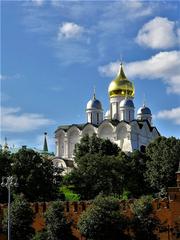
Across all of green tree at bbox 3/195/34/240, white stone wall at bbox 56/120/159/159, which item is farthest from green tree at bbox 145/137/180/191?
white stone wall at bbox 56/120/159/159

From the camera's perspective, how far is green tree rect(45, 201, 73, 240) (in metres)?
35.3

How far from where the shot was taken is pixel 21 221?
36188 mm

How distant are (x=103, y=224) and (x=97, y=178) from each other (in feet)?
68.4

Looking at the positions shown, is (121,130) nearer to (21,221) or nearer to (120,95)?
(120,95)

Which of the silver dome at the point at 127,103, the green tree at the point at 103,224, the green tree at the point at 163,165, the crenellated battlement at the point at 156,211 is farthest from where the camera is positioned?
the silver dome at the point at 127,103

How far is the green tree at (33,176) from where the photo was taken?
5015cm

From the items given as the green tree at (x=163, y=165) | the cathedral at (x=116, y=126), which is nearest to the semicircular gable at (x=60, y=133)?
the cathedral at (x=116, y=126)

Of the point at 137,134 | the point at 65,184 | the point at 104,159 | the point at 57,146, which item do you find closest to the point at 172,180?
the point at 104,159

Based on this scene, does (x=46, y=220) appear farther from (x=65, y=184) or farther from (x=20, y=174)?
(x=65, y=184)

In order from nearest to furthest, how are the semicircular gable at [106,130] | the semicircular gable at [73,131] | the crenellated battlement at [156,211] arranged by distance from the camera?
the crenellated battlement at [156,211], the semicircular gable at [106,130], the semicircular gable at [73,131]

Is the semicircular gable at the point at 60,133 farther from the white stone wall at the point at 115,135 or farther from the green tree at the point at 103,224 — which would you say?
the green tree at the point at 103,224

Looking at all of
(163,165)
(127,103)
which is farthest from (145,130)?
(163,165)

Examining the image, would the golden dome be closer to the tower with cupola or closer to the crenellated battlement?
the tower with cupola

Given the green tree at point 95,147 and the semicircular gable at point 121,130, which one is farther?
the semicircular gable at point 121,130
